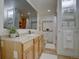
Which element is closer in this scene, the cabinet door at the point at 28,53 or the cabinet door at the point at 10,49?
the cabinet door at the point at 10,49

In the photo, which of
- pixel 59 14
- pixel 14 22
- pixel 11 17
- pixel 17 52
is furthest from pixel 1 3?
pixel 59 14

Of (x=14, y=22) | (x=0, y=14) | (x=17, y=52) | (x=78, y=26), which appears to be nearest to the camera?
(x=17, y=52)

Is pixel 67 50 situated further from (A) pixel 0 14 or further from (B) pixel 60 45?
(A) pixel 0 14

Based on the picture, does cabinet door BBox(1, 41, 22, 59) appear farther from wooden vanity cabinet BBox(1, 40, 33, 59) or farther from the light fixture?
the light fixture

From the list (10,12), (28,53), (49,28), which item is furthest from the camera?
(49,28)

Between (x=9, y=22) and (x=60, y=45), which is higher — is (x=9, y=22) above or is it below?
above

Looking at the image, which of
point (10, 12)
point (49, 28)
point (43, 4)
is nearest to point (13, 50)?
point (10, 12)

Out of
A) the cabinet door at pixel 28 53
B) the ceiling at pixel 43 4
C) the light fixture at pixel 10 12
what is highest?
the ceiling at pixel 43 4

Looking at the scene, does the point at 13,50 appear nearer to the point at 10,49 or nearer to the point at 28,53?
the point at 10,49

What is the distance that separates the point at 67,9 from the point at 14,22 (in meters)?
1.57

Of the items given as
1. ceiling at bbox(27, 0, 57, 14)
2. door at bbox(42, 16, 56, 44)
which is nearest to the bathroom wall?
door at bbox(42, 16, 56, 44)

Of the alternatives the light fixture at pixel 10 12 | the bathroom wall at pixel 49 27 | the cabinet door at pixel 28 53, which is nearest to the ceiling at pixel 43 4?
the bathroom wall at pixel 49 27

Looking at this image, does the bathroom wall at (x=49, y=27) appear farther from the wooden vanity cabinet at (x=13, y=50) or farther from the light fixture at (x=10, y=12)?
the wooden vanity cabinet at (x=13, y=50)

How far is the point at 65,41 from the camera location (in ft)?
8.84
